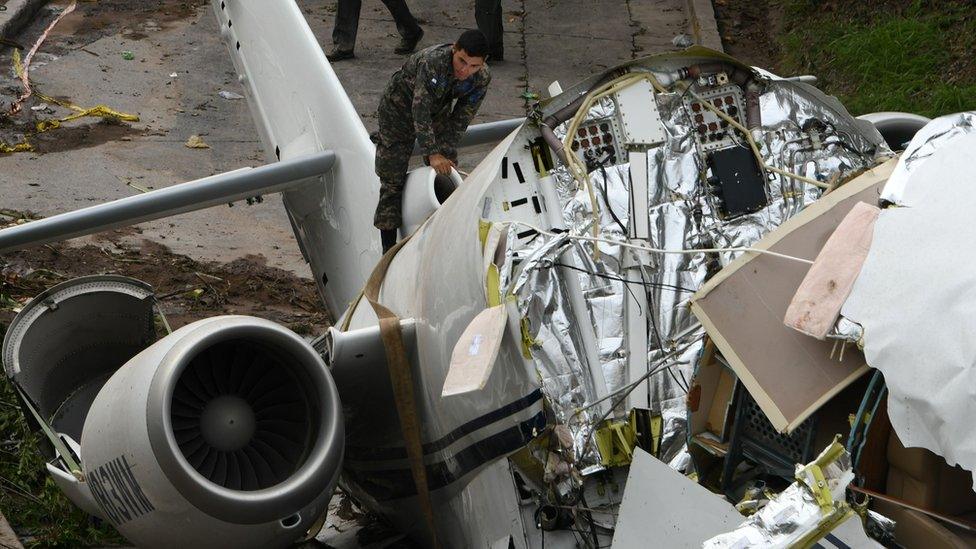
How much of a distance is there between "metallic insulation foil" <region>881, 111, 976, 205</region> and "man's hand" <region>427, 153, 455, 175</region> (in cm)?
272

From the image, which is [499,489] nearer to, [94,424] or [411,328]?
[411,328]

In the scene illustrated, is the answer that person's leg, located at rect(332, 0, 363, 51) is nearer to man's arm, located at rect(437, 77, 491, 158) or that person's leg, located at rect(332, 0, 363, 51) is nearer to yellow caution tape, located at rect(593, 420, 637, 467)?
man's arm, located at rect(437, 77, 491, 158)

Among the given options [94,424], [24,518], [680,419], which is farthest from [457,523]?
[24,518]

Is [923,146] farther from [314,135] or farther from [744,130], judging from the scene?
[314,135]

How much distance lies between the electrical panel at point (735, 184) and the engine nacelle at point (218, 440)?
220cm

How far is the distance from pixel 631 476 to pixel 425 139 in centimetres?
267

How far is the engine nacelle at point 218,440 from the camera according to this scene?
16.4 feet

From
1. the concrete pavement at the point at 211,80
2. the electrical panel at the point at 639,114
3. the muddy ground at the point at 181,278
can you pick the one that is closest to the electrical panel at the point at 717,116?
the electrical panel at the point at 639,114

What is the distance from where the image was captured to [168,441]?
4.94m

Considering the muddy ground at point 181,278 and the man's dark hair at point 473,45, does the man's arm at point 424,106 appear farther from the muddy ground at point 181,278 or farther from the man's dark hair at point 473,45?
the muddy ground at point 181,278

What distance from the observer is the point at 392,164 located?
265 inches

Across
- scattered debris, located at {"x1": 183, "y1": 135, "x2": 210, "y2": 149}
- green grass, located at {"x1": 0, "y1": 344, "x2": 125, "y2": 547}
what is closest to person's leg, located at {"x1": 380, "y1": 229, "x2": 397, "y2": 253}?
green grass, located at {"x1": 0, "y1": 344, "x2": 125, "y2": 547}

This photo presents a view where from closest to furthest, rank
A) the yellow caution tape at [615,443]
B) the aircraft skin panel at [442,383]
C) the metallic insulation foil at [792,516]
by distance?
the metallic insulation foil at [792,516] < the aircraft skin panel at [442,383] < the yellow caution tape at [615,443]

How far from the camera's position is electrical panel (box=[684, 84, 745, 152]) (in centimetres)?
585
